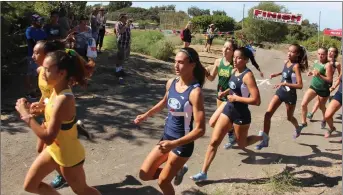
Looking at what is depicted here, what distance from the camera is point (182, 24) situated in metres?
31.5

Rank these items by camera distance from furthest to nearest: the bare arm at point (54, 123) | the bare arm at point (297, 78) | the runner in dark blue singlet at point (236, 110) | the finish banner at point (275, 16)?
the finish banner at point (275, 16) → the bare arm at point (297, 78) → the runner in dark blue singlet at point (236, 110) → the bare arm at point (54, 123)

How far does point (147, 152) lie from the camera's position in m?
6.18

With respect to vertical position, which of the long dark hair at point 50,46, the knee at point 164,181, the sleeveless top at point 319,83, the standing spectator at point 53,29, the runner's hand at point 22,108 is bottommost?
the knee at point 164,181

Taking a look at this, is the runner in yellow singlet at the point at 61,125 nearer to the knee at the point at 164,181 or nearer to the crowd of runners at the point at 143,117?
the crowd of runners at the point at 143,117

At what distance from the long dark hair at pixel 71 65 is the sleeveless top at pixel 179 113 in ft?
2.97

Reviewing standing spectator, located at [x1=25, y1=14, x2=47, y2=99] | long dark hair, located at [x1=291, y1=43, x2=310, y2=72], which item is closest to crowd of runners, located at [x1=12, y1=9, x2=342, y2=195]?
long dark hair, located at [x1=291, y1=43, x2=310, y2=72]

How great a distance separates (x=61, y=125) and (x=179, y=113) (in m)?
1.15

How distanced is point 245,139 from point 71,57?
2.88 metres

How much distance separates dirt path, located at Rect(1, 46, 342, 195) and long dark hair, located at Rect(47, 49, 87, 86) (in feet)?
5.80

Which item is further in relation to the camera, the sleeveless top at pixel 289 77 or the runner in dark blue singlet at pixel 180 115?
the sleeveless top at pixel 289 77

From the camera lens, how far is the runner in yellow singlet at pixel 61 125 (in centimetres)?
326

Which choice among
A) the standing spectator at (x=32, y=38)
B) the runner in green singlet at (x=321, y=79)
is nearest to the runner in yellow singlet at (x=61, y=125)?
the runner in green singlet at (x=321, y=79)

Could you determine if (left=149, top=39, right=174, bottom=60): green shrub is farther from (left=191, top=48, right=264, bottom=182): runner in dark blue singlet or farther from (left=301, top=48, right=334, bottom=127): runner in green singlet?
(left=191, top=48, right=264, bottom=182): runner in dark blue singlet

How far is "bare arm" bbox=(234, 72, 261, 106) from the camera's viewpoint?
186 inches
